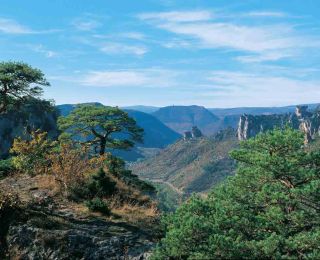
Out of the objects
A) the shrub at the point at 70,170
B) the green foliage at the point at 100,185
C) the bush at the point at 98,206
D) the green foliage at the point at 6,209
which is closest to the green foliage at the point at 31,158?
the shrub at the point at 70,170

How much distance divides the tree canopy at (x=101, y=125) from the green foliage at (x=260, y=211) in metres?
24.0

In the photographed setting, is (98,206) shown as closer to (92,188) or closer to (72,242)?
(92,188)

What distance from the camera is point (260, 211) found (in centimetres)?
1474

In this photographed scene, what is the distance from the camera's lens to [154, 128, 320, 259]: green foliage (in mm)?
12156

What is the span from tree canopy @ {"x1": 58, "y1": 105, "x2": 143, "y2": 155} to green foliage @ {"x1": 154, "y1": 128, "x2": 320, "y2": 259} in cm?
2397

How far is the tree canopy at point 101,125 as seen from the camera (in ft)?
127

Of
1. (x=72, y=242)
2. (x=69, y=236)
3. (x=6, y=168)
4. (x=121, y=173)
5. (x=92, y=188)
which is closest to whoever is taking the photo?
(x=72, y=242)

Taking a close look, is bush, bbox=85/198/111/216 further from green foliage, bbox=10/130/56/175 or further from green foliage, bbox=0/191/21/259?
green foliage, bbox=10/130/56/175

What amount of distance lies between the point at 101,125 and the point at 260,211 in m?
25.8

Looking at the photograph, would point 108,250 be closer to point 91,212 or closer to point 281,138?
point 91,212

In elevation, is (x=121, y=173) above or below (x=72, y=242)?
above

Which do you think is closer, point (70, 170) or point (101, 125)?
point (70, 170)

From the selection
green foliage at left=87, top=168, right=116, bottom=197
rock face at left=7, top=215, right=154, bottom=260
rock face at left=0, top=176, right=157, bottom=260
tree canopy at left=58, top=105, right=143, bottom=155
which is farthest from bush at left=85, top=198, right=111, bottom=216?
tree canopy at left=58, top=105, right=143, bottom=155

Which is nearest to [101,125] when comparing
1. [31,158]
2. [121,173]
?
[121,173]
